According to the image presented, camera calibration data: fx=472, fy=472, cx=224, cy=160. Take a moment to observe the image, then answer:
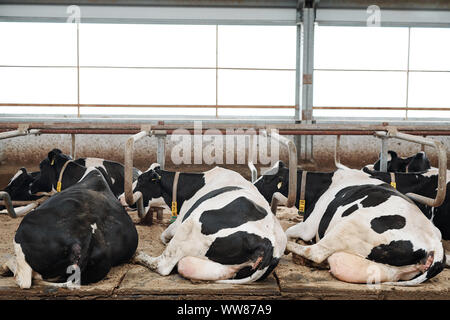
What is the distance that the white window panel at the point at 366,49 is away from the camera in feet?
44.9

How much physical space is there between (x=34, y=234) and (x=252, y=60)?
46.5 ft

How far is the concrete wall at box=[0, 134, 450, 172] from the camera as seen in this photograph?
8883 mm

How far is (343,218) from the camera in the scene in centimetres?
345

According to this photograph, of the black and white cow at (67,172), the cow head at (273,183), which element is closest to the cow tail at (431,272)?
the cow head at (273,183)

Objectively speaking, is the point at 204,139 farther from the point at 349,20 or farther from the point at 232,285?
the point at 232,285

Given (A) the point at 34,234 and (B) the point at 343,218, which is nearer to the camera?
(A) the point at 34,234

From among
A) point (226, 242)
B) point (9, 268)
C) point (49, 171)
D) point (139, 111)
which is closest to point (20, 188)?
point (49, 171)

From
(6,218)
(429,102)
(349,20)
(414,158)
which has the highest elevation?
(349,20)

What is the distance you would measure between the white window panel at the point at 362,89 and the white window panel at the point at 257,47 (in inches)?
53.7

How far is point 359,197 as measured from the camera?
3.60 m

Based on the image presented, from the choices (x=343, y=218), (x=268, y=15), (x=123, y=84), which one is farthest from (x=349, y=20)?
(x=123, y=84)

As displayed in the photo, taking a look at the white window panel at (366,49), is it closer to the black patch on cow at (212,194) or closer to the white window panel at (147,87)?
the white window panel at (147,87)

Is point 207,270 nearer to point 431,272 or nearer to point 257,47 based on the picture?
point 431,272

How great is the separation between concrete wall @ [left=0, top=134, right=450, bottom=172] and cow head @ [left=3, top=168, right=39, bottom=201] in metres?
3.01
